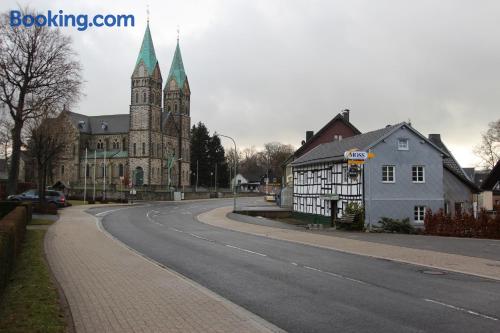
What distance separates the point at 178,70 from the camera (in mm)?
111062

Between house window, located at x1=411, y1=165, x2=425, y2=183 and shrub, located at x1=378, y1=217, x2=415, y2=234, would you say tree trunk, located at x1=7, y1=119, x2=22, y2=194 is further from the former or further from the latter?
house window, located at x1=411, y1=165, x2=425, y2=183

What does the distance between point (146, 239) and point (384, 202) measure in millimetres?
18731

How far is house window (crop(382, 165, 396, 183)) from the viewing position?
3453 centimetres

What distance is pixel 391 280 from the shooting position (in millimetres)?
12016

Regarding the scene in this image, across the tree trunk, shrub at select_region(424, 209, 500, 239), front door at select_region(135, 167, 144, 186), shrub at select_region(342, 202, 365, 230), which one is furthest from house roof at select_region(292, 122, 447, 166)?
front door at select_region(135, 167, 144, 186)

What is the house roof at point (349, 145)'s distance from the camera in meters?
34.7

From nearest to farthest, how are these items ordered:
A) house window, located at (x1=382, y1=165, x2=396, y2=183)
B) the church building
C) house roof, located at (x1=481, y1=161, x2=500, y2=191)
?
house window, located at (x1=382, y1=165, x2=396, y2=183) → house roof, located at (x1=481, y1=161, x2=500, y2=191) → the church building

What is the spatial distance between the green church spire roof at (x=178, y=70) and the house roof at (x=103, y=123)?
13.8 metres

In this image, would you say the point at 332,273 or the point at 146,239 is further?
the point at 146,239

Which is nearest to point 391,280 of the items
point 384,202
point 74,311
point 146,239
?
point 74,311

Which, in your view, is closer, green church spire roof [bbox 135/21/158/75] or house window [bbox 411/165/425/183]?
house window [bbox 411/165/425/183]

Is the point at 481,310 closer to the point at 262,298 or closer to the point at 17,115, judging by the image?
the point at 262,298

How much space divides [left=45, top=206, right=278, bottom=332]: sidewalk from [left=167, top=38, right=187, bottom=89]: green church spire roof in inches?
3860

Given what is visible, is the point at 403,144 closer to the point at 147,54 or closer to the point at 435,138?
the point at 435,138
